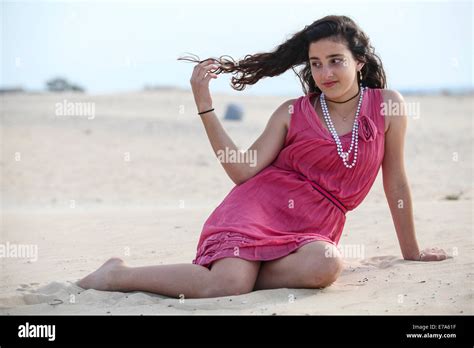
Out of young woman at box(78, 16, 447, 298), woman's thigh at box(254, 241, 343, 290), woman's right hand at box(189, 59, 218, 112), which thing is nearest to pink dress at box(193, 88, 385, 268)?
young woman at box(78, 16, 447, 298)

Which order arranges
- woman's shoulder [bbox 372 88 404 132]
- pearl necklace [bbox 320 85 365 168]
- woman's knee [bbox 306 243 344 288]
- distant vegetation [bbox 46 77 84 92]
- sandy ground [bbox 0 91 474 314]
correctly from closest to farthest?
sandy ground [bbox 0 91 474 314] < woman's knee [bbox 306 243 344 288] < pearl necklace [bbox 320 85 365 168] < woman's shoulder [bbox 372 88 404 132] < distant vegetation [bbox 46 77 84 92]

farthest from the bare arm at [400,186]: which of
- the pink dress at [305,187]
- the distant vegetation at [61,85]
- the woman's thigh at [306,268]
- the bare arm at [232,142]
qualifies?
the distant vegetation at [61,85]

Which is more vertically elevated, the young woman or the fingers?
the fingers

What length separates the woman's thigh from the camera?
180 inches

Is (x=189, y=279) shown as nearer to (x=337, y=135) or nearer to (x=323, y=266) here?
(x=323, y=266)

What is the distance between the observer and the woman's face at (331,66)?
189 inches

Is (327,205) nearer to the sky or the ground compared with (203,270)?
nearer to the sky

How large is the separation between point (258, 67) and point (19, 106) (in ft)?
67.3

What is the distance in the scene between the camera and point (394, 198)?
17.1ft

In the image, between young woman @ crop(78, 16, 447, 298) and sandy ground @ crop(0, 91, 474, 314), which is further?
young woman @ crop(78, 16, 447, 298)

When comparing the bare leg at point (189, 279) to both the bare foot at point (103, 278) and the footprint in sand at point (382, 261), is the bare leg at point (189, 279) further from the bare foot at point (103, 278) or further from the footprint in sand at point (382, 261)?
the footprint in sand at point (382, 261)

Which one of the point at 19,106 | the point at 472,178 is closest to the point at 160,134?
the point at 19,106

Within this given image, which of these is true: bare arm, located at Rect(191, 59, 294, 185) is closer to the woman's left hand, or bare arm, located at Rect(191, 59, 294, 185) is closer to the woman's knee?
the woman's knee
